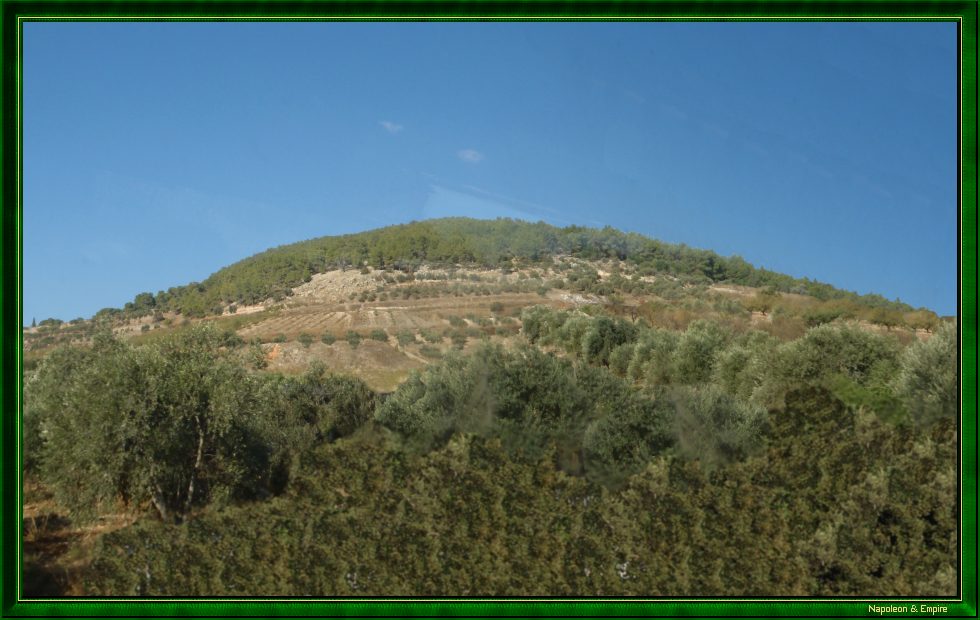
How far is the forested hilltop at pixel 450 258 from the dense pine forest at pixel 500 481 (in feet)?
63.7

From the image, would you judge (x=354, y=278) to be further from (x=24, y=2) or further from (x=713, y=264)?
(x=24, y=2)

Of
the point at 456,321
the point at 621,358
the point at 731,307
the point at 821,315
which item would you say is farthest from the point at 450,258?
the point at 821,315

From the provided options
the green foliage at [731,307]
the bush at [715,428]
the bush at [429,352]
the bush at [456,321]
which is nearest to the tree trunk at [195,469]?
the bush at [715,428]

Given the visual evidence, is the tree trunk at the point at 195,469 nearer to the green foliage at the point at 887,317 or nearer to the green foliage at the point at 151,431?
the green foliage at the point at 151,431

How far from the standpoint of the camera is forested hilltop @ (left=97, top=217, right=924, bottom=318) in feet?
101

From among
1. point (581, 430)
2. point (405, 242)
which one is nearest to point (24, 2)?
point (581, 430)

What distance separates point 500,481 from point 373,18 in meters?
5.39

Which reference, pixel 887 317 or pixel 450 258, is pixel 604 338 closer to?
pixel 450 258

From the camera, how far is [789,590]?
20.7 feet

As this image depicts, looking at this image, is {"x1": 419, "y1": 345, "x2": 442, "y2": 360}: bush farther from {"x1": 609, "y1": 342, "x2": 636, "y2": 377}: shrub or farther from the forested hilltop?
the forested hilltop

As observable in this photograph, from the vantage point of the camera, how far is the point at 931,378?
31.6ft

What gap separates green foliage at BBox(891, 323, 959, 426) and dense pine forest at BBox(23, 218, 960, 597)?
5 centimetres

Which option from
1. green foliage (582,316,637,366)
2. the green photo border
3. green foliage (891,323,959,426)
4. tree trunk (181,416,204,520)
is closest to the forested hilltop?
green foliage (582,316,637,366)

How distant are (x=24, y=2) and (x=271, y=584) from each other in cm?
685
